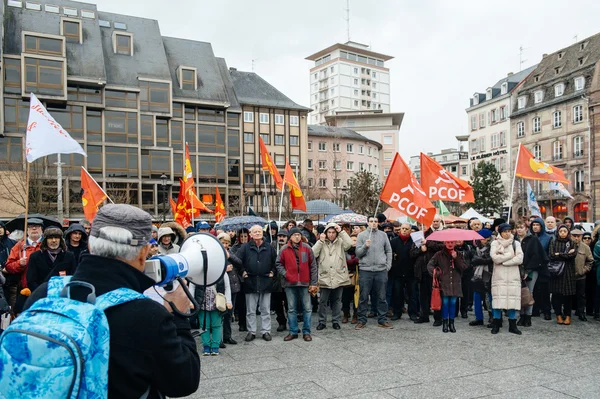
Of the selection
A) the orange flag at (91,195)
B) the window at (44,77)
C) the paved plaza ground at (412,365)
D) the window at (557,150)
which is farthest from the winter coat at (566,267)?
the window at (557,150)

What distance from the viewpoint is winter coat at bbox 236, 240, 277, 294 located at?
9094 mm

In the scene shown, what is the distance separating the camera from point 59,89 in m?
40.0

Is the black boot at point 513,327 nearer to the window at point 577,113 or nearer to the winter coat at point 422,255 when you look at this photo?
the winter coat at point 422,255

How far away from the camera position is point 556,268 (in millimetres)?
10281

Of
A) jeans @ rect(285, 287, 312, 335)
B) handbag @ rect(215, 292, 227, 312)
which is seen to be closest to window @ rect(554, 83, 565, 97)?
jeans @ rect(285, 287, 312, 335)

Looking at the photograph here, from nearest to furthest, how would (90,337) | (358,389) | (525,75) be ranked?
(90,337) < (358,389) < (525,75)

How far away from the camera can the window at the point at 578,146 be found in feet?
171

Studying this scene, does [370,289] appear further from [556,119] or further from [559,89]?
[559,89]

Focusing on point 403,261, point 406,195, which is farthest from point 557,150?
point 403,261

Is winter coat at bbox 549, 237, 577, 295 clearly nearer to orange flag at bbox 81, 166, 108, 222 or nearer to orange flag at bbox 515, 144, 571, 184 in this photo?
orange flag at bbox 515, 144, 571, 184

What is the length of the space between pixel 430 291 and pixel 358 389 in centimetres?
489

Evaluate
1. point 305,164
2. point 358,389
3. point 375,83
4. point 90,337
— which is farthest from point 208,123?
point 375,83

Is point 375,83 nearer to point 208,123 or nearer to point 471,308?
point 208,123

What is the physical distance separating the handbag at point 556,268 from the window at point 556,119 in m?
50.9
